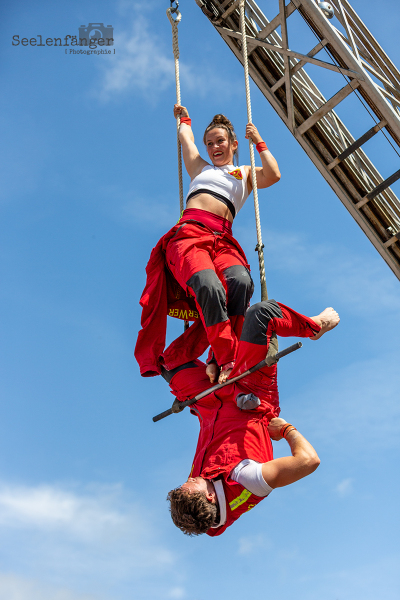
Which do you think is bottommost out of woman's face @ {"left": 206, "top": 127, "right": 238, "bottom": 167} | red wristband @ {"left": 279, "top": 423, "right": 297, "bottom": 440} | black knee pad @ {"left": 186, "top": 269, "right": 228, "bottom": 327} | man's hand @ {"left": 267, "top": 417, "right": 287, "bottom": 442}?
red wristband @ {"left": 279, "top": 423, "right": 297, "bottom": 440}

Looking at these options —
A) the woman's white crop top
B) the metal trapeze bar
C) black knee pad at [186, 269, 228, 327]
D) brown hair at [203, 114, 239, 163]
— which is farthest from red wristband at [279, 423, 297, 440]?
brown hair at [203, 114, 239, 163]

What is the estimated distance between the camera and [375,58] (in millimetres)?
6445

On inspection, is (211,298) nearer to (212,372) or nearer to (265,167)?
(212,372)

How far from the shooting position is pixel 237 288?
174 inches

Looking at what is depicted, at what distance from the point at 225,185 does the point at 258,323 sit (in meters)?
1.31

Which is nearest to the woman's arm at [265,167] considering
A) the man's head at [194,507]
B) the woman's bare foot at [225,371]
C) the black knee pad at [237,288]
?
the black knee pad at [237,288]

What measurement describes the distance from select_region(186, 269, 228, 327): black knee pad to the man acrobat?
0.20m

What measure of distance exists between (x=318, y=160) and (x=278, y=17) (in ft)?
4.43

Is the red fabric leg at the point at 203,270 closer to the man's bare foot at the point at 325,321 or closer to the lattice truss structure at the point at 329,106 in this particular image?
the man's bare foot at the point at 325,321

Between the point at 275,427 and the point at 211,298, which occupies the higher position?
the point at 211,298

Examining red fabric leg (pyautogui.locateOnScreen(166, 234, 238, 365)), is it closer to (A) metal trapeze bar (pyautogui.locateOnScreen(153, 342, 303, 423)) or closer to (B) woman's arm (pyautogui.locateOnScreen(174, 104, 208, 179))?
(A) metal trapeze bar (pyautogui.locateOnScreen(153, 342, 303, 423))

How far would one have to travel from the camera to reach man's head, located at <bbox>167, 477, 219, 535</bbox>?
144 inches

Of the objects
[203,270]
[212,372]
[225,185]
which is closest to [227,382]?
[212,372]

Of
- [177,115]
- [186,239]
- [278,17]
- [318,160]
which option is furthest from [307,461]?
[278,17]
